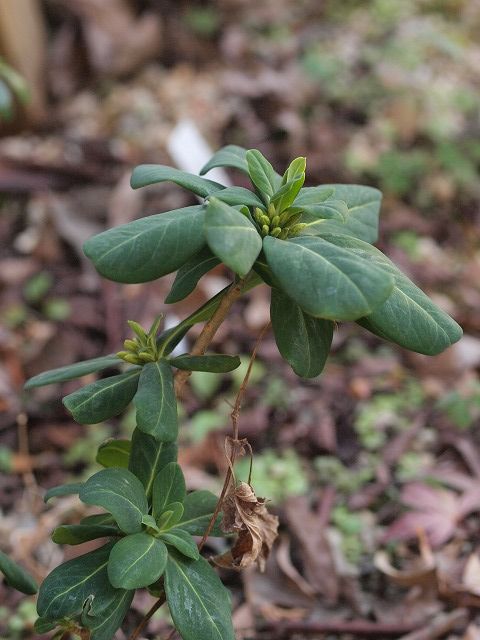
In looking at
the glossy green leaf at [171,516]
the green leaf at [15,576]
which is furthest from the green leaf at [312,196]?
the green leaf at [15,576]

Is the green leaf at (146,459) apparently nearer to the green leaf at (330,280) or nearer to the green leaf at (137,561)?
the green leaf at (137,561)

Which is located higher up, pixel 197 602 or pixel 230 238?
pixel 230 238

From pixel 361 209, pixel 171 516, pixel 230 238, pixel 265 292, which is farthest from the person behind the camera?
pixel 265 292

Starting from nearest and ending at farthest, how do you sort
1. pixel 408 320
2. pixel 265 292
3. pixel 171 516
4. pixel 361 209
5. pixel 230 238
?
pixel 230 238 < pixel 408 320 < pixel 171 516 < pixel 361 209 < pixel 265 292

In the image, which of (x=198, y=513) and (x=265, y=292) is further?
(x=265, y=292)

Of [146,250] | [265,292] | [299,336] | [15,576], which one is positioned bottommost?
[265,292]

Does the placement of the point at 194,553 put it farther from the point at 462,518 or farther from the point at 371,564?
the point at 462,518

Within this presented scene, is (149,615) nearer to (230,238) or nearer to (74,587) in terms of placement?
(74,587)

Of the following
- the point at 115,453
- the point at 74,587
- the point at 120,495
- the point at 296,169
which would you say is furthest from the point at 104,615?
the point at 296,169
